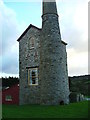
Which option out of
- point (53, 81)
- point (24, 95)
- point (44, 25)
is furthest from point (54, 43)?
point (24, 95)

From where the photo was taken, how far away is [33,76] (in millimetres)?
21406

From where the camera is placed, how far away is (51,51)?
1945 cm

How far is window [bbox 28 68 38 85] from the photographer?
21.2m

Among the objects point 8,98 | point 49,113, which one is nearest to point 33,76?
point 8,98

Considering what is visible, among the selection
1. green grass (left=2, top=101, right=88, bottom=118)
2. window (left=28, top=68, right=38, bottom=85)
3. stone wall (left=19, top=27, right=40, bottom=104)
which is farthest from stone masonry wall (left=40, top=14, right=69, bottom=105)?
green grass (left=2, top=101, right=88, bottom=118)

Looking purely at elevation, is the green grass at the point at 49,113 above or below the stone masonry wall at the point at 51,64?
below

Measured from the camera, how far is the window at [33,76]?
69.5 ft

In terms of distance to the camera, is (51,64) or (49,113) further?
(51,64)

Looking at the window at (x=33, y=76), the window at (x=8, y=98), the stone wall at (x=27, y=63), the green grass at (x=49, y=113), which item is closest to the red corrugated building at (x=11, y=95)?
the window at (x=8, y=98)

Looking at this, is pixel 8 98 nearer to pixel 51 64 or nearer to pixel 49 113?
pixel 51 64

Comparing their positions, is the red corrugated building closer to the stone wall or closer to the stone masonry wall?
the stone wall

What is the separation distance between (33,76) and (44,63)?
2.40m

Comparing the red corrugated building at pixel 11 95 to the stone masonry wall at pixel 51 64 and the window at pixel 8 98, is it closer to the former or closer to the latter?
the window at pixel 8 98

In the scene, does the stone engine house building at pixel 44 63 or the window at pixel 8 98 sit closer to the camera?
the stone engine house building at pixel 44 63
